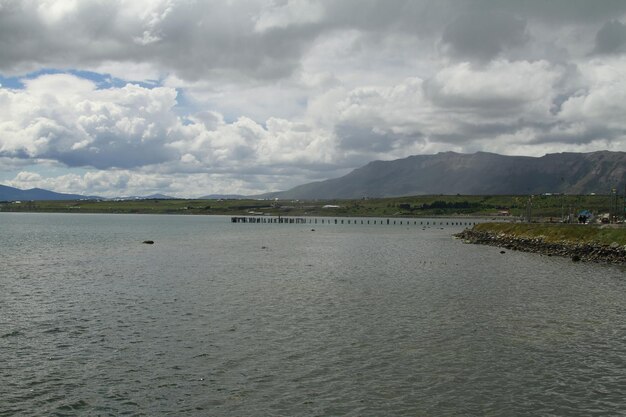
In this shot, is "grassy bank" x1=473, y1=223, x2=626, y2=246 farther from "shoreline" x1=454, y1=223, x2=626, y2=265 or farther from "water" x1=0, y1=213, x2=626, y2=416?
"water" x1=0, y1=213, x2=626, y2=416

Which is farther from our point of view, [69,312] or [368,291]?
[368,291]

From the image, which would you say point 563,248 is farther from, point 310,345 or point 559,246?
point 310,345

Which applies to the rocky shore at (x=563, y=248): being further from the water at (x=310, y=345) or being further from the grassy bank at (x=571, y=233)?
the water at (x=310, y=345)

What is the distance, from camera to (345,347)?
3011 cm

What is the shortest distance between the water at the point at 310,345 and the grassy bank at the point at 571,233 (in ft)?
95.7

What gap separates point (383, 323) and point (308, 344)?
766 cm

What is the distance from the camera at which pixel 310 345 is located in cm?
3038

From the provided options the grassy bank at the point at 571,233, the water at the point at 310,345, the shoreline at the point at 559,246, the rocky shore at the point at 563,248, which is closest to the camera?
the water at the point at 310,345

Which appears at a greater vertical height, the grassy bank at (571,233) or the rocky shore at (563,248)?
the grassy bank at (571,233)

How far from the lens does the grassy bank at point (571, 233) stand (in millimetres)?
85481

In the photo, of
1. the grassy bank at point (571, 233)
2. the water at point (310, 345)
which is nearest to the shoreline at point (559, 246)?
the grassy bank at point (571, 233)

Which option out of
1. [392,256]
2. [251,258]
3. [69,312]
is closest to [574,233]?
[392,256]

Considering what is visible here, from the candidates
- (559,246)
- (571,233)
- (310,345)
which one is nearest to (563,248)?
(559,246)

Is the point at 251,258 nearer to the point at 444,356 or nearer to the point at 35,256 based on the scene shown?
the point at 35,256
